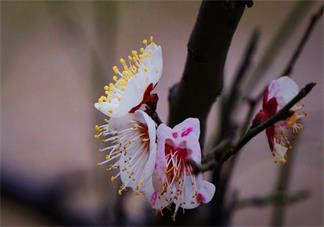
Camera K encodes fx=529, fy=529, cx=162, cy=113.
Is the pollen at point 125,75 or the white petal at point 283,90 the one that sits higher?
the pollen at point 125,75

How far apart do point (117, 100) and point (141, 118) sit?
1.8 inches

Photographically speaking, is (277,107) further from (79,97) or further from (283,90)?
(79,97)

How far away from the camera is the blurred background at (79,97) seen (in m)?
1.39

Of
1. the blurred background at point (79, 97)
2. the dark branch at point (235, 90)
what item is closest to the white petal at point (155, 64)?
the dark branch at point (235, 90)

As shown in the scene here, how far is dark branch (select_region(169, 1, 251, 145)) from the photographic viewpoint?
44cm

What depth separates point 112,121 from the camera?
48 centimetres

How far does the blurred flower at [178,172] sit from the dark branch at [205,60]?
0.19 ft

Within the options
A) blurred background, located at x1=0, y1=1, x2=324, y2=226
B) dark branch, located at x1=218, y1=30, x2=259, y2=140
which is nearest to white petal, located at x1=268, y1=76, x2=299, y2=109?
dark branch, located at x1=218, y1=30, x2=259, y2=140

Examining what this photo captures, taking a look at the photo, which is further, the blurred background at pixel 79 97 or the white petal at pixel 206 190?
the blurred background at pixel 79 97

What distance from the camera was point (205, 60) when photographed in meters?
0.47

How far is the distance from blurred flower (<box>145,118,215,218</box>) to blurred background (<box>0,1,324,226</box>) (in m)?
0.66

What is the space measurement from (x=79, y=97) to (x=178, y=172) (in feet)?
4.19

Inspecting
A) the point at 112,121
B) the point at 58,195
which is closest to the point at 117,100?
the point at 112,121

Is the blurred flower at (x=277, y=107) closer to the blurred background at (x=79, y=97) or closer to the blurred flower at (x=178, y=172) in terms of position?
the blurred flower at (x=178, y=172)
